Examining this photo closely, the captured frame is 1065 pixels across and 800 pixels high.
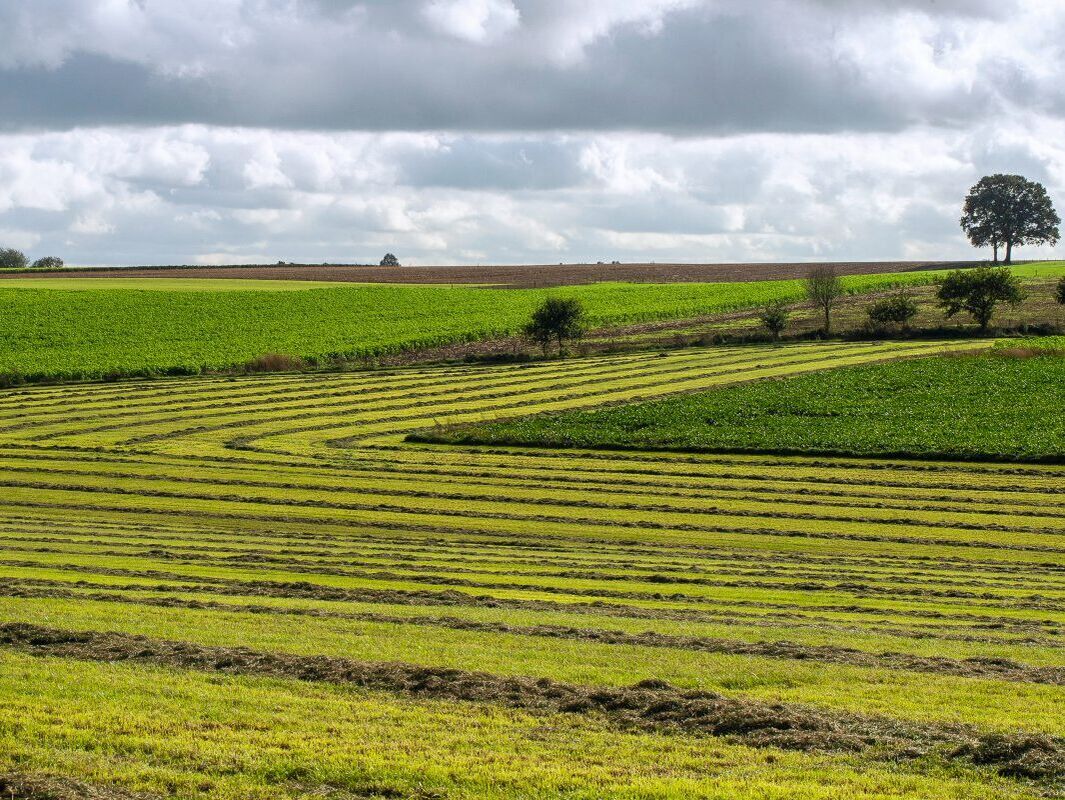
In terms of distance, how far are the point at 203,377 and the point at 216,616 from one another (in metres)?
75.5

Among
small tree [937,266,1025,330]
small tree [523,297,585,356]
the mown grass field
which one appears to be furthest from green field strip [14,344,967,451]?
the mown grass field

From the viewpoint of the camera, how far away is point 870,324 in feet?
379

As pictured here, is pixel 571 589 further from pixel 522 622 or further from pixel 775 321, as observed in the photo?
pixel 775 321

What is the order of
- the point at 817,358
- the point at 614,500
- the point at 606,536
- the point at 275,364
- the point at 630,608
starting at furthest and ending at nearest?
the point at 275,364 → the point at 817,358 → the point at 614,500 → the point at 606,536 → the point at 630,608

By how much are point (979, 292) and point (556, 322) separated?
41.3 metres

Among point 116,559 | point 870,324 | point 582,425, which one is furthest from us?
point 870,324

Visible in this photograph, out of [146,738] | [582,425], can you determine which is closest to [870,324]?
[582,425]

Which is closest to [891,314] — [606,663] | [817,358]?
[817,358]

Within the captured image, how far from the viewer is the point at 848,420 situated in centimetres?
6962

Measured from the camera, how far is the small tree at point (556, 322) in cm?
10800

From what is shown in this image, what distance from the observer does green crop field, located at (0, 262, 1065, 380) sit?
346ft

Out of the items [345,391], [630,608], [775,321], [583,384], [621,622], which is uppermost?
[775,321]

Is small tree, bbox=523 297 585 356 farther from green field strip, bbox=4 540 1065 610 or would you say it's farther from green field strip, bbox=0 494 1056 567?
green field strip, bbox=4 540 1065 610

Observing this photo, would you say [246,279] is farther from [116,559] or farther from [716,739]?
[716,739]
